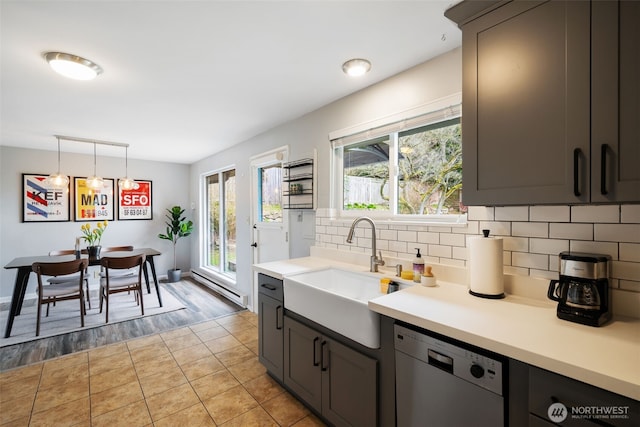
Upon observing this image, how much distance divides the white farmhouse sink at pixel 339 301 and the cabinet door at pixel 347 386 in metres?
0.12

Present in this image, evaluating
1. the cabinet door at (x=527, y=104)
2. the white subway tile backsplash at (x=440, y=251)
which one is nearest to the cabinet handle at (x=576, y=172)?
the cabinet door at (x=527, y=104)

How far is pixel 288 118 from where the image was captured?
2957 mm

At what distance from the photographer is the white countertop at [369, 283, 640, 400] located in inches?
30.3

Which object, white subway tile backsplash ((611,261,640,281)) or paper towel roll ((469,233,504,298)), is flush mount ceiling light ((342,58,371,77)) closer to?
paper towel roll ((469,233,504,298))

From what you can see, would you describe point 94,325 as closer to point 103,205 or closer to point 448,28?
point 103,205

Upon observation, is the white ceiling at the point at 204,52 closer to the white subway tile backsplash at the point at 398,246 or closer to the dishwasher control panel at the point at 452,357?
the white subway tile backsplash at the point at 398,246

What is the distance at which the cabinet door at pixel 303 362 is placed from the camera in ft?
5.59

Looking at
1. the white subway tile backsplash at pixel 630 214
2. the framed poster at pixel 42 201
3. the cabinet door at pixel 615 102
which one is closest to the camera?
the cabinet door at pixel 615 102

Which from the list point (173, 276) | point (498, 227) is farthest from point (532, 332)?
point (173, 276)

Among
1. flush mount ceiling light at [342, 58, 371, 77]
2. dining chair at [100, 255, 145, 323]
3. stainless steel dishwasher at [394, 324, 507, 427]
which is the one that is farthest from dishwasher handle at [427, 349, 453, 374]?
dining chair at [100, 255, 145, 323]

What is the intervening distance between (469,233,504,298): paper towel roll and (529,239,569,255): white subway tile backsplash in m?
0.18

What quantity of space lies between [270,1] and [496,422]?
6.49ft

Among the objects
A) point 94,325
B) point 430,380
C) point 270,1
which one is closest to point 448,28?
point 270,1

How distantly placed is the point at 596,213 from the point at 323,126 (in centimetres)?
200
